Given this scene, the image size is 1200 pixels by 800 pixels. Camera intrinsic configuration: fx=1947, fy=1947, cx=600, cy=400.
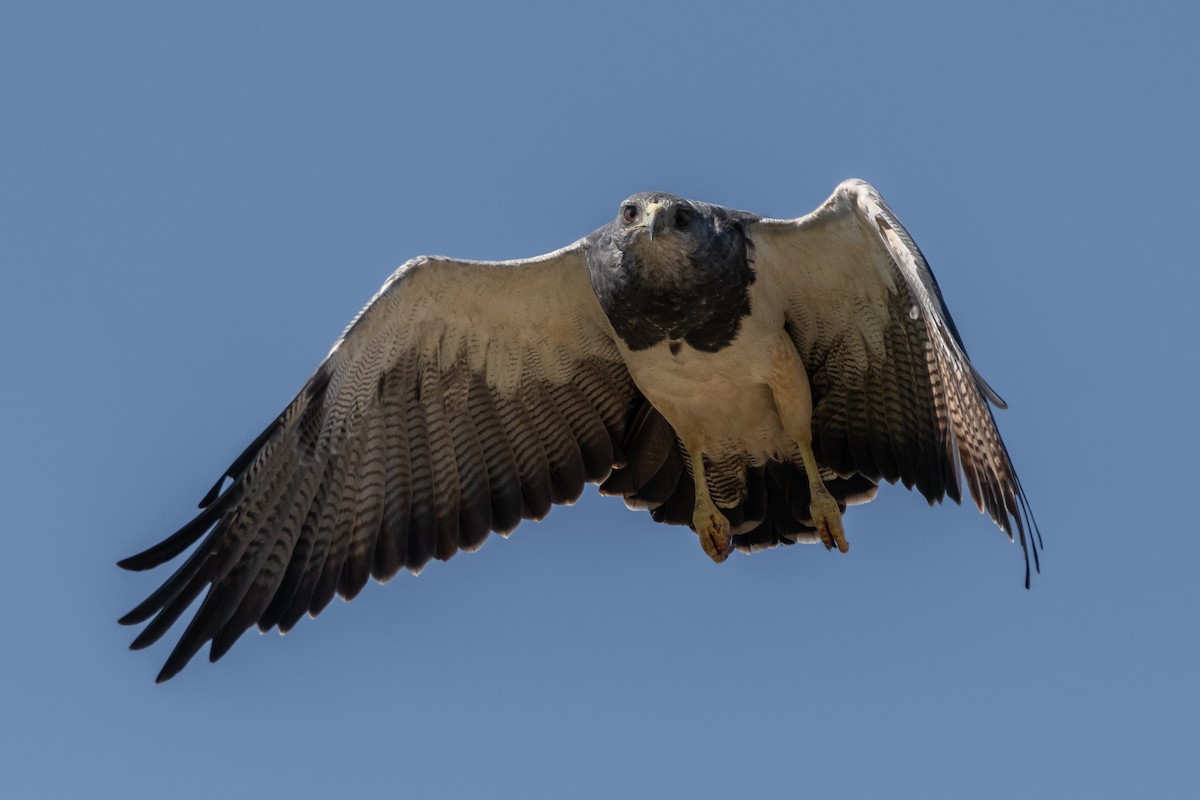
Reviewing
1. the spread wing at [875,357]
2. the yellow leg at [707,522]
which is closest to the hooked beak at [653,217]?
the spread wing at [875,357]

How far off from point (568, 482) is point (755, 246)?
7.66ft

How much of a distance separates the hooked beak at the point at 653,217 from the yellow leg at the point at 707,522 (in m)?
2.08

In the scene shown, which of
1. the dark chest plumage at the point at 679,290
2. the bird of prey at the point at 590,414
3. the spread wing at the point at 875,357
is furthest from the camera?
the bird of prey at the point at 590,414

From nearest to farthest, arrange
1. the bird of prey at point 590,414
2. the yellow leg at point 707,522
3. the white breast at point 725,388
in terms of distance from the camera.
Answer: the bird of prey at point 590,414, the white breast at point 725,388, the yellow leg at point 707,522

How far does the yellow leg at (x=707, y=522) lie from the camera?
13.6 metres

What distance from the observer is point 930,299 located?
11312 millimetres

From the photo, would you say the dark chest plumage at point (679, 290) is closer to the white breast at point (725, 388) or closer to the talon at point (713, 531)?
the white breast at point (725, 388)

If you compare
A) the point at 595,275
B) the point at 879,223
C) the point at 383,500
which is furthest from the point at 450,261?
the point at 879,223

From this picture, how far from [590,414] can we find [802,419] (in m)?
1.61

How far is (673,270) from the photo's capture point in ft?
40.8

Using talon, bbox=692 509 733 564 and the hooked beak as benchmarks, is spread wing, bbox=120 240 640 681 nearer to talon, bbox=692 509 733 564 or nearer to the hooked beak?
talon, bbox=692 509 733 564

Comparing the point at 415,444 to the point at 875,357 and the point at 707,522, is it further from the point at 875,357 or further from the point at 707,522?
the point at 875,357

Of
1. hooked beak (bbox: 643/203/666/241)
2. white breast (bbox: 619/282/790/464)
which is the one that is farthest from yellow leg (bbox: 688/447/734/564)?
hooked beak (bbox: 643/203/666/241)

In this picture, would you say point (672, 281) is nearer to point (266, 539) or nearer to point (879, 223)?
point (879, 223)
